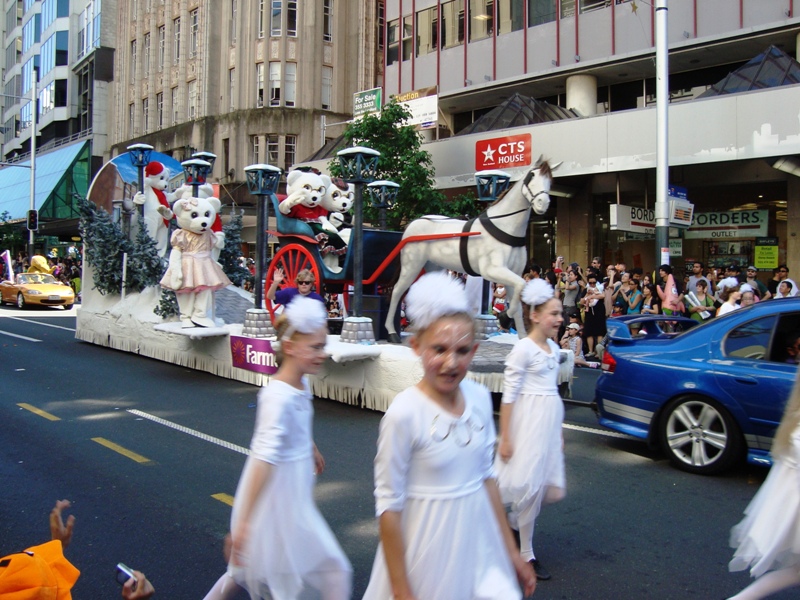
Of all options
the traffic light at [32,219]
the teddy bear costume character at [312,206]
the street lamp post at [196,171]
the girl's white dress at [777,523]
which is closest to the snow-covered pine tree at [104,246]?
the street lamp post at [196,171]

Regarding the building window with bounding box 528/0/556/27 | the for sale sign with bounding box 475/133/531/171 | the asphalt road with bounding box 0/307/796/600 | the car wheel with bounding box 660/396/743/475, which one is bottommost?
the asphalt road with bounding box 0/307/796/600

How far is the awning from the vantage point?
154 ft

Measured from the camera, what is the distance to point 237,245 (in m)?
15.7

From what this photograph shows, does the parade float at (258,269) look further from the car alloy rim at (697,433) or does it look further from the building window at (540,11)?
the building window at (540,11)

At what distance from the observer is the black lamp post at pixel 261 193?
Result: 10891 mm

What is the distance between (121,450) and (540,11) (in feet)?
67.8

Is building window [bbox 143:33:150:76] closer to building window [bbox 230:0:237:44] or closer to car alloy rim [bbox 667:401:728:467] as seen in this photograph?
building window [bbox 230:0:237:44]

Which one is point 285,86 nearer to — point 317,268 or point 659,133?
point 659,133

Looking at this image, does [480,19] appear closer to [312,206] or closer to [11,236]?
[312,206]

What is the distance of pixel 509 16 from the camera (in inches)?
961

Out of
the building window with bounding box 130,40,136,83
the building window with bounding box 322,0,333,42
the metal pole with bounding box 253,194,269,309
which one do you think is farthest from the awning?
the metal pole with bounding box 253,194,269,309

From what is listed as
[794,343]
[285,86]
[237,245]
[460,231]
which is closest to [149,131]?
[285,86]

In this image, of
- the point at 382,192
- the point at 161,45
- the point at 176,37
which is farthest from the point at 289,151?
the point at 382,192

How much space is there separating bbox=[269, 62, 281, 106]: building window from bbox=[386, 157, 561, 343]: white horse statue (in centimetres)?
3185
